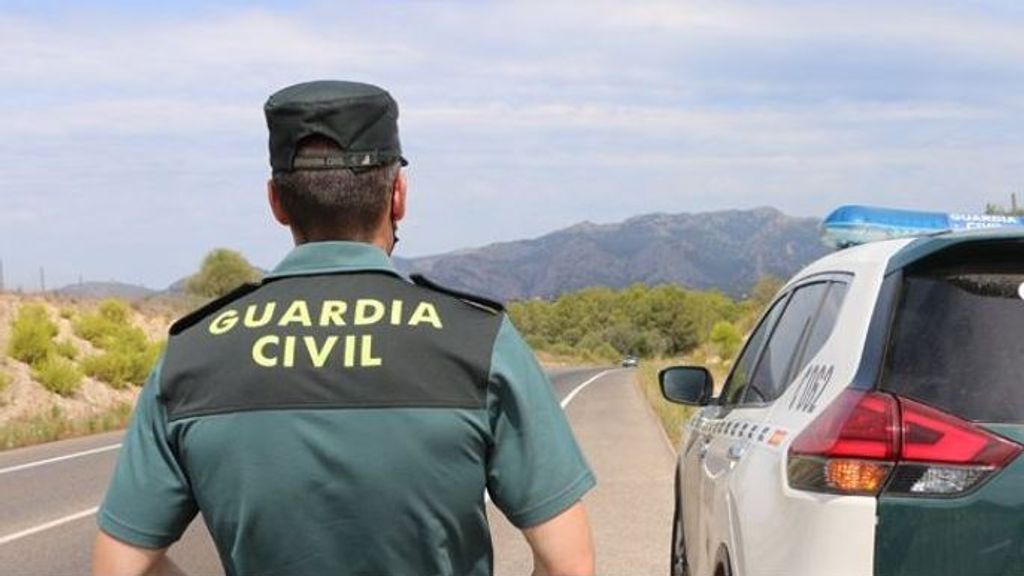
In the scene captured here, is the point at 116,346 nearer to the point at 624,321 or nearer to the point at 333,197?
the point at 333,197

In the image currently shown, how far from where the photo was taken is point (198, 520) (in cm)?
1191

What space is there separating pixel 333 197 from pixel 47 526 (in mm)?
9954

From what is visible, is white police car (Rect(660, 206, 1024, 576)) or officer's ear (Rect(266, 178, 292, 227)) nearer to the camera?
officer's ear (Rect(266, 178, 292, 227))

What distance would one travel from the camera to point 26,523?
38.6ft

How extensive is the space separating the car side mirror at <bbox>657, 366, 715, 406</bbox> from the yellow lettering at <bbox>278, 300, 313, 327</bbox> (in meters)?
3.72

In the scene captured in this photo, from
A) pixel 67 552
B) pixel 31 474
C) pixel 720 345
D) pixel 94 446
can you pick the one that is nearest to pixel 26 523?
pixel 67 552

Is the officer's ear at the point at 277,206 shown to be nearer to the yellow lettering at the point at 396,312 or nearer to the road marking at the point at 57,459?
the yellow lettering at the point at 396,312

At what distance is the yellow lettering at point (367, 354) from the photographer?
92.1 inches

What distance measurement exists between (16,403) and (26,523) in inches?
674

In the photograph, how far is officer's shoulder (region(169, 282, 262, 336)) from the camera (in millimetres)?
2477

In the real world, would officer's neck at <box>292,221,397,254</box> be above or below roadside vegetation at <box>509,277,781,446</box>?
above

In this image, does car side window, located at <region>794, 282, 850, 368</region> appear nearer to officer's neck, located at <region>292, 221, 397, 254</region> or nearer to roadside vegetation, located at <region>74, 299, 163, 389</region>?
officer's neck, located at <region>292, 221, 397, 254</region>

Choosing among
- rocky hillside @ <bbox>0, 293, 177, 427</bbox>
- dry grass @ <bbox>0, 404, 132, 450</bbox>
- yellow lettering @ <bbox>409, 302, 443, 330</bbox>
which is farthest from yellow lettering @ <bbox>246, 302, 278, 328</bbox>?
rocky hillside @ <bbox>0, 293, 177, 427</bbox>

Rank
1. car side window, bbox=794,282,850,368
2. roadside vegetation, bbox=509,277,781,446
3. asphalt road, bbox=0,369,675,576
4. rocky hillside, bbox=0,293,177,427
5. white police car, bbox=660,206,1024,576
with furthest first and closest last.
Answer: roadside vegetation, bbox=509,277,781,446 → rocky hillside, bbox=0,293,177,427 → asphalt road, bbox=0,369,675,576 → car side window, bbox=794,282,850,368 → white police car, bbox=660,206,1024,576
